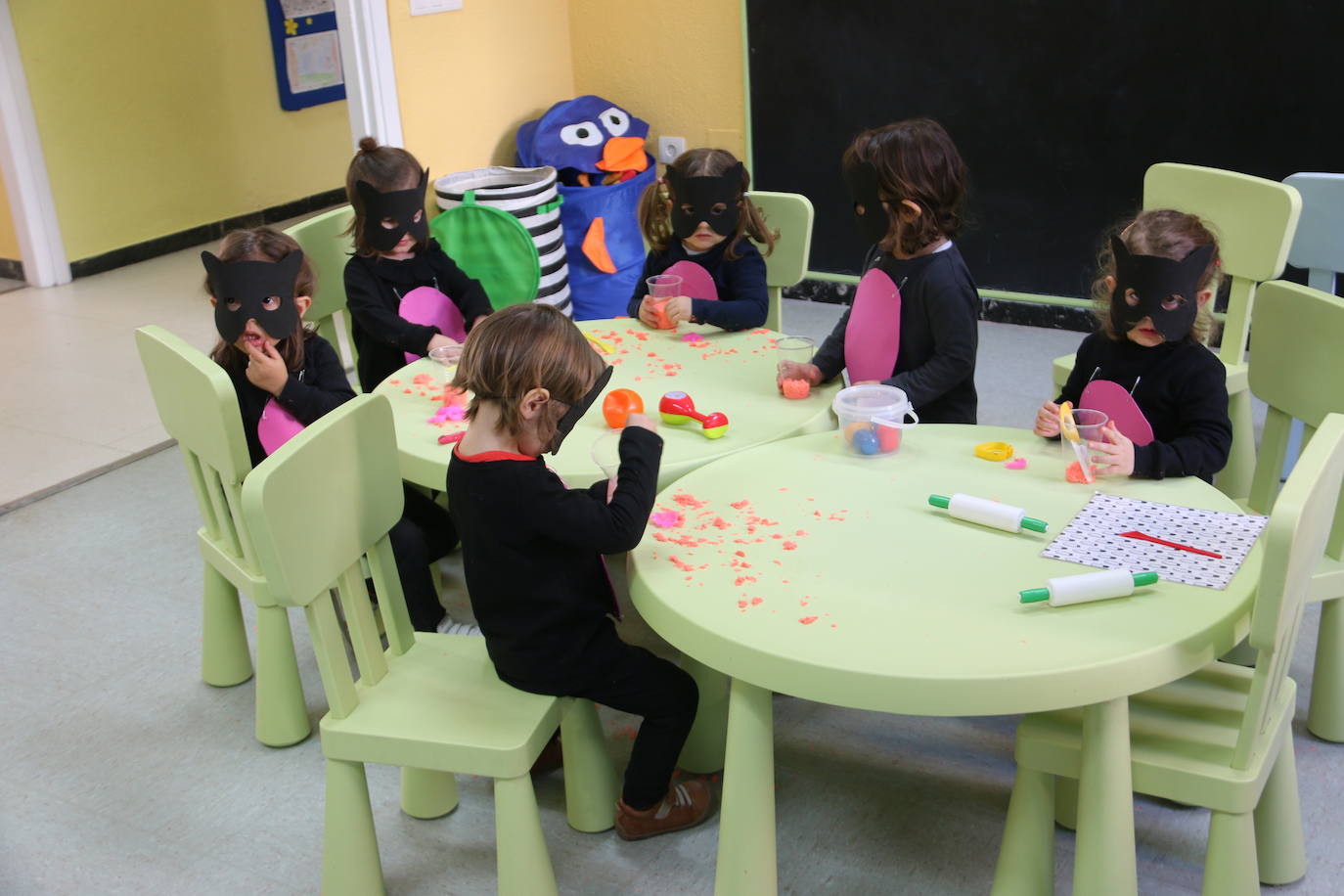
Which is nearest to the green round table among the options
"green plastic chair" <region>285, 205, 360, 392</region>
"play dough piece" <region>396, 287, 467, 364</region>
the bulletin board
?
"play dough piece" <region>396, 287, 467, 364</region>

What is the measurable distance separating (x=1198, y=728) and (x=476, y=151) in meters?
3.51

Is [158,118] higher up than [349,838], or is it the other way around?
[158,118]

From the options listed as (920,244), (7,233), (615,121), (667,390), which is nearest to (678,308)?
(667,390)

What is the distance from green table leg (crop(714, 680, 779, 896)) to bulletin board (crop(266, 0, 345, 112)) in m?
5.24

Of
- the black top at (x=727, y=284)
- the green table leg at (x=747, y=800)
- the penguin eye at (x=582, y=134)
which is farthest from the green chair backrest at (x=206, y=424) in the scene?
the penguin eye at (x=582, y=134)

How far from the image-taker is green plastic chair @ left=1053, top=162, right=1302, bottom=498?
8.49 feet

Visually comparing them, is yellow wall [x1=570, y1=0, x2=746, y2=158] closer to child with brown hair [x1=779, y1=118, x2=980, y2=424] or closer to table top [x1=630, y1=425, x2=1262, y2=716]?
child with brown hair [x1=779, y1=118, x2=980, y2=424]

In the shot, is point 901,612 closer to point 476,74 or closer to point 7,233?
point 476,74

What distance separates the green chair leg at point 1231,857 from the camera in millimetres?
1612

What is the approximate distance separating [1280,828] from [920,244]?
114cm

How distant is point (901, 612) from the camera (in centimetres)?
157

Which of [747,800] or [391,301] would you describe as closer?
[747,800]

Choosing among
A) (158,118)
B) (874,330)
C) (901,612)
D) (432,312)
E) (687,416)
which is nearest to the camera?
(901,612)

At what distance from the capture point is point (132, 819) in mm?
2127
